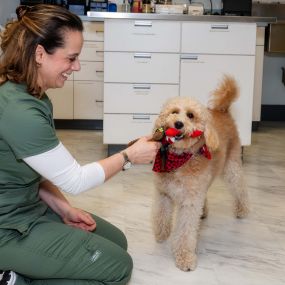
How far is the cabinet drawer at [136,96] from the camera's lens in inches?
132

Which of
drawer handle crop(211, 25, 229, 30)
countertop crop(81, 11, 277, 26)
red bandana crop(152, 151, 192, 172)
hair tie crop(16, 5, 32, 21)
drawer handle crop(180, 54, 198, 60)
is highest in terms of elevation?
countertop crop(81, 11, 277, 26)

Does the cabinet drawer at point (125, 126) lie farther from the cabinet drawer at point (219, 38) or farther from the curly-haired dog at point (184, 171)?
the curly-haired dog at point (184, 171)

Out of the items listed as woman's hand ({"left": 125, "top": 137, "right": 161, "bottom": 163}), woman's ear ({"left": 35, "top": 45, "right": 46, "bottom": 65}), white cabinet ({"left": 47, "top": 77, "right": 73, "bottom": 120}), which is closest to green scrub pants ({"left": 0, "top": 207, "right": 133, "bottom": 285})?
woman's hand ({"left": 125, "top": 137, "right": 161, "bottom": 163})

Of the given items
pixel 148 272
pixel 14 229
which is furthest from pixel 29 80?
pixel 148 272

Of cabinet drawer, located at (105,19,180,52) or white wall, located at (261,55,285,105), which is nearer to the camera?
cabinet drawer, located at (105,19,180,52)

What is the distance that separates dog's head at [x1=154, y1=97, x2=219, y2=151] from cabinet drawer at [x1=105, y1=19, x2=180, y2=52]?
1.49 metres

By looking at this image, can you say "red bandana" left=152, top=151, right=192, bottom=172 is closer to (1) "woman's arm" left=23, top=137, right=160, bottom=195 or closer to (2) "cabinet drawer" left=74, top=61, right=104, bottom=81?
(1) "woman's arm" left=23, top=137, right=160, bottom=195

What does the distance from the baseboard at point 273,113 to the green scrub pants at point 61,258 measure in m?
4.09

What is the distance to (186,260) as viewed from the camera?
6.21ft

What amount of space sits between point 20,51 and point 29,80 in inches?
3.5

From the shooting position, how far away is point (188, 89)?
11.1ft

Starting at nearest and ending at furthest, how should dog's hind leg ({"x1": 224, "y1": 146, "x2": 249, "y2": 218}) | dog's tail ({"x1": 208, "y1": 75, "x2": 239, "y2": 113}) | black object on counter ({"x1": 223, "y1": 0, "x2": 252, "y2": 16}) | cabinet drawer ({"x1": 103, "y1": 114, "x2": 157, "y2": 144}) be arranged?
1. dog's tail ({"x1": 208, "y1": 75, "x2": 239, "y2": 113})
2. dog's hind leg ({"x1": 224, "y1": 146, "x2": 249, "y2": 218})
3. cabinet drawer ({"x1": 103, "y1": 114, "x2": 157, "y2": 144})
4. black object on counter ({"x1": 223, "y1": 0, "x2": 252, "y2": 16})

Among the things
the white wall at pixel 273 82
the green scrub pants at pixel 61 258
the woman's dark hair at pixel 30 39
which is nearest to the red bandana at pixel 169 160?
the green scrub pants at pixel 61 258

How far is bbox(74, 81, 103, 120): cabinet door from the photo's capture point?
461cm
